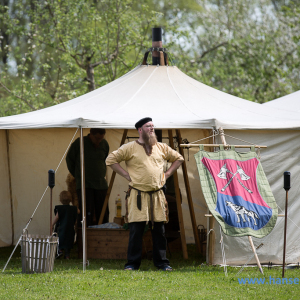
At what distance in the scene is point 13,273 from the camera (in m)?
5.15

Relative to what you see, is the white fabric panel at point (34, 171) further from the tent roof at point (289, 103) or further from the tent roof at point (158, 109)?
the tent roof at point (289, 103)

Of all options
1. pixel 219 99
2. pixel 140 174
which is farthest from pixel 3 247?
pixel 219 99

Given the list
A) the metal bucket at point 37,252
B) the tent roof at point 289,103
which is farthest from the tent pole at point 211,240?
the tent roof at point 289,103

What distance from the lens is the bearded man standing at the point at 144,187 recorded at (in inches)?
201

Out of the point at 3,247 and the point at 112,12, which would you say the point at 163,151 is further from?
the point at 112,12

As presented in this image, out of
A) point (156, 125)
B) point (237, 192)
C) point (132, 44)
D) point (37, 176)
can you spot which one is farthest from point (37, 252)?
point (132, 44)

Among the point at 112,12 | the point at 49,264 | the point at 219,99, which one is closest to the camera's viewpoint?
the point at 49,264

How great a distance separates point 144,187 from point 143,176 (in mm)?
111

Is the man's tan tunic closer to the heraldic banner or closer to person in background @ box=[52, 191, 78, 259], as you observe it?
the heraldic banner

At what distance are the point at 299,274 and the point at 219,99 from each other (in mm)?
2393

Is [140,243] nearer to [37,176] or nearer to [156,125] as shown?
[156,125]

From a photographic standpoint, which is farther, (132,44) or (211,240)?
(132,44)

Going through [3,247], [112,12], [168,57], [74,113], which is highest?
[112,12]

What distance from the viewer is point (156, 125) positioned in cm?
543
